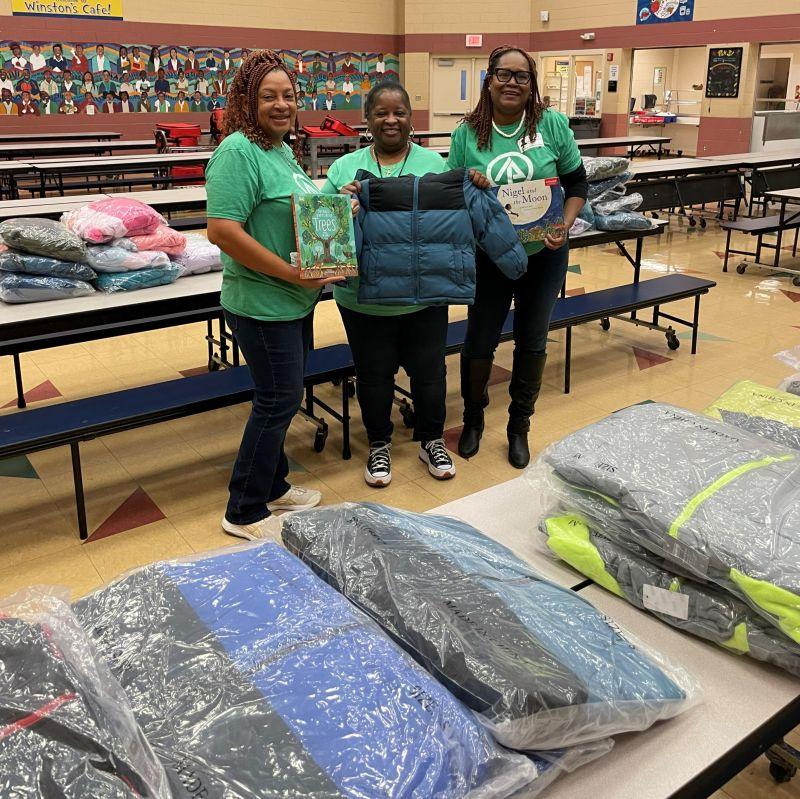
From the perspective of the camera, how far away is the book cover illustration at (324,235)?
7.68 ft

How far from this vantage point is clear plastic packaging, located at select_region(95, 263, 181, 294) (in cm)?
317

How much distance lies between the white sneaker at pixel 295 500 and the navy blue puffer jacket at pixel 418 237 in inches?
31.8

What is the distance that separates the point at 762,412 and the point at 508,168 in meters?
1.42

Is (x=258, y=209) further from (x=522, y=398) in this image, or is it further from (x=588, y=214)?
(x=588, y=214)

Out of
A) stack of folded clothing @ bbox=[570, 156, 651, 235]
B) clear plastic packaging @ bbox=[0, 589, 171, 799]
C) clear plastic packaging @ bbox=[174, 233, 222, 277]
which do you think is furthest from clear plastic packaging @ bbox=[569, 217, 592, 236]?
clear plastic packaging @ bbox=[0, 589, 171, 799]

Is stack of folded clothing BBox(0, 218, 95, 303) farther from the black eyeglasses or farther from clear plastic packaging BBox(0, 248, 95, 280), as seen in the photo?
the black eyeglasses

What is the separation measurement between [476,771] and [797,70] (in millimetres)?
16448

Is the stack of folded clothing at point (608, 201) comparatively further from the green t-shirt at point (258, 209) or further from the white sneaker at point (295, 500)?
the green t-shirt at point (258, 209)

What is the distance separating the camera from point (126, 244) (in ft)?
10.6

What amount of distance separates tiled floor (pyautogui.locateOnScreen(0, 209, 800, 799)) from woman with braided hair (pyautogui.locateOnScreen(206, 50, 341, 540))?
607 mm

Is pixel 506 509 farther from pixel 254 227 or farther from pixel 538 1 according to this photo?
pixel 538 1

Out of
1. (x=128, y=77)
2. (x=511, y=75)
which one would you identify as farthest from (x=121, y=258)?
(x=128, y=77)

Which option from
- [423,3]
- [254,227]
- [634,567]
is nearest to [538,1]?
[423,3]

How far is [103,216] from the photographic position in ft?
10.6
